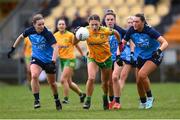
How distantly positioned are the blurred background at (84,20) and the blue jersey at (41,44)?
14.8 metres

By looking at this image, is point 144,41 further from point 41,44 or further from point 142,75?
point 41,44

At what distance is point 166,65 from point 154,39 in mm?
16495

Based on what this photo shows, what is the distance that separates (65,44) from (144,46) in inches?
189

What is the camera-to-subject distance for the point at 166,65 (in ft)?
110

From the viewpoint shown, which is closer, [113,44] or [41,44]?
[41,44]

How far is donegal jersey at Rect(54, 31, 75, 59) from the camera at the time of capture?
21453mm

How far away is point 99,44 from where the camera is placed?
17031 mm

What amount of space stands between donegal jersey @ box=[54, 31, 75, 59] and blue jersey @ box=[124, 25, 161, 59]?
4.29 meters

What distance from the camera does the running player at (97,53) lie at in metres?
16.8

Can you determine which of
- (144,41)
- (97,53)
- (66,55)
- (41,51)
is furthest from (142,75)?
(66,55)

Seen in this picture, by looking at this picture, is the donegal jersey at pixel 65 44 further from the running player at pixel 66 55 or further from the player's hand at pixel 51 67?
the player's hand at pixel 51 67

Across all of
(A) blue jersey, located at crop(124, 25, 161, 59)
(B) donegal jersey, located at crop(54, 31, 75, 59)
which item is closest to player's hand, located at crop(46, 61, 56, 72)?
(A) blue jersey, located at crop(124, 25, 161, 59)

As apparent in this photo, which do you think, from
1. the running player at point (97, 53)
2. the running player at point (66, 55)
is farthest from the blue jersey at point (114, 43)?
the running player at point (66, 55)

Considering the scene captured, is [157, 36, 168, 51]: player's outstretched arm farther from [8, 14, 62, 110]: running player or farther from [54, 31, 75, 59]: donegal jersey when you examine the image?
[54, 31, 75, 59]: donegal jersey
